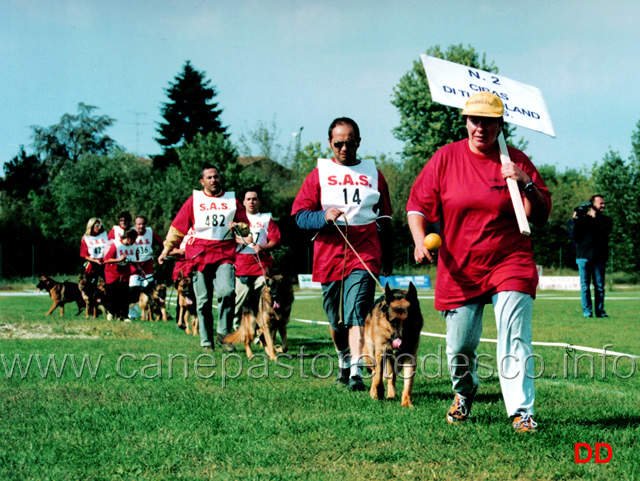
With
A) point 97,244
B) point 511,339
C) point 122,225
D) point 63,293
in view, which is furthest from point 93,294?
point 511,339

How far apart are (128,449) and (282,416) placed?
1207mm

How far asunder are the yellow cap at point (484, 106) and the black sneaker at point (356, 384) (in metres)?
2.64

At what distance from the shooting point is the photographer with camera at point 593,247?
47.9 feet

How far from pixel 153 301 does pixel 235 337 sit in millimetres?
7962

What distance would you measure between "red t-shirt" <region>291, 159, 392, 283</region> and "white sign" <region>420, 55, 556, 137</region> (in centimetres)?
146

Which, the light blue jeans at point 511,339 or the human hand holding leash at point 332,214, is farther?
the human hand holding leash at point 332,214

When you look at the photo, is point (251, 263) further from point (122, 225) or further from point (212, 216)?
point (122, 225)

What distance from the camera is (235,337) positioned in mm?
9062

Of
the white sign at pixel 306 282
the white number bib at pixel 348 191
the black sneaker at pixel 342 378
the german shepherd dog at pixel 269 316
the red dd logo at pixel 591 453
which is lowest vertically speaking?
the white sign at pixel 306 282

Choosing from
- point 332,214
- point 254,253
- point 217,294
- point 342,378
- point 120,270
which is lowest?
point 342,378

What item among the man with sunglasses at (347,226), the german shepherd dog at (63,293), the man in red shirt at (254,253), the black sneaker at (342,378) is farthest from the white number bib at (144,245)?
the black sneaker at (342,378)

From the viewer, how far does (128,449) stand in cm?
409

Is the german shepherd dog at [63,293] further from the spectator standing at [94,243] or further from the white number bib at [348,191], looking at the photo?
the white number bib at [348,191]

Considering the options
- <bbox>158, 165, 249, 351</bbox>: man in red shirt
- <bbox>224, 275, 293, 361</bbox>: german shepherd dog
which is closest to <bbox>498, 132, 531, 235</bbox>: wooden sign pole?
<bbox>224, 275, 293, 361</bbox>: german shepherd dog
